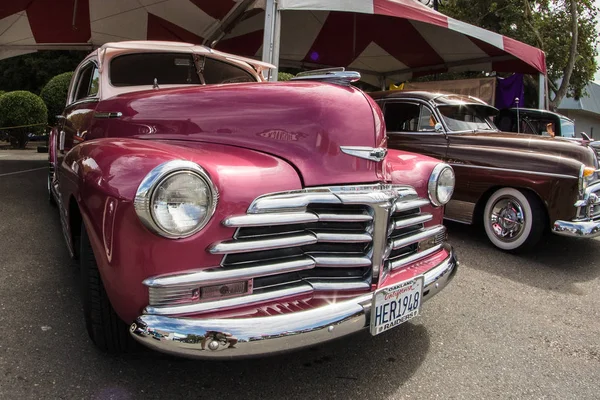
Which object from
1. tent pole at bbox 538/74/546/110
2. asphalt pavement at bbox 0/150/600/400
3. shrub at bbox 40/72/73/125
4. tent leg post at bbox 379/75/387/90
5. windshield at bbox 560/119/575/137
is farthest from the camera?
shrub at bbox 40/72/73/125

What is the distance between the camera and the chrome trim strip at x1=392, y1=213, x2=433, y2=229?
2.10m

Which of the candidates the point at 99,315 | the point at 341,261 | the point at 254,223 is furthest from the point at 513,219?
the point at 99,315

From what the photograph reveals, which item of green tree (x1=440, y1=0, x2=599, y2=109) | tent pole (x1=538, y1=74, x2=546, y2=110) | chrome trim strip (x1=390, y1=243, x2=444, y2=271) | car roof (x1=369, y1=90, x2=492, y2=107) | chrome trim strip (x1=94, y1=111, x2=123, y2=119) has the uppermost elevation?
green tree (x1=440, y1=0, x2=599, y2=109)

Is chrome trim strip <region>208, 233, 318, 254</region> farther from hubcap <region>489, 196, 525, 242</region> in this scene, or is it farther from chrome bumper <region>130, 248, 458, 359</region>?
hubcap <region>489, 196, 525, 242</region>

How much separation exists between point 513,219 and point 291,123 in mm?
3098

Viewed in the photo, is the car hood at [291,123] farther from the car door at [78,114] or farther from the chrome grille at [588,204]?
the chrome grille at [588,204]

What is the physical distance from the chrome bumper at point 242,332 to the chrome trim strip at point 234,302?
0.09 feet

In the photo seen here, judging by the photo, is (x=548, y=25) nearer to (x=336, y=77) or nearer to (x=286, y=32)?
(x=286, y=32)

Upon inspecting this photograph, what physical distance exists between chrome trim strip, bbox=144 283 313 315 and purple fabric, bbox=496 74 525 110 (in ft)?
29.5

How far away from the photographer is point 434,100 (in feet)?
16.4

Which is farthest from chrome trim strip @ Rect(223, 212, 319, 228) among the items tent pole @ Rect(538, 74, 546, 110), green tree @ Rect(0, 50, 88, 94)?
green tree @ Rect(0, 50, 88, 94)

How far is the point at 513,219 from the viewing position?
14.1 ft

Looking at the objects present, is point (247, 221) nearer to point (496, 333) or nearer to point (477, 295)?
point (496, 333)

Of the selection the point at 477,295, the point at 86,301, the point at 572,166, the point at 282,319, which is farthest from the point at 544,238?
the point at 86,301
